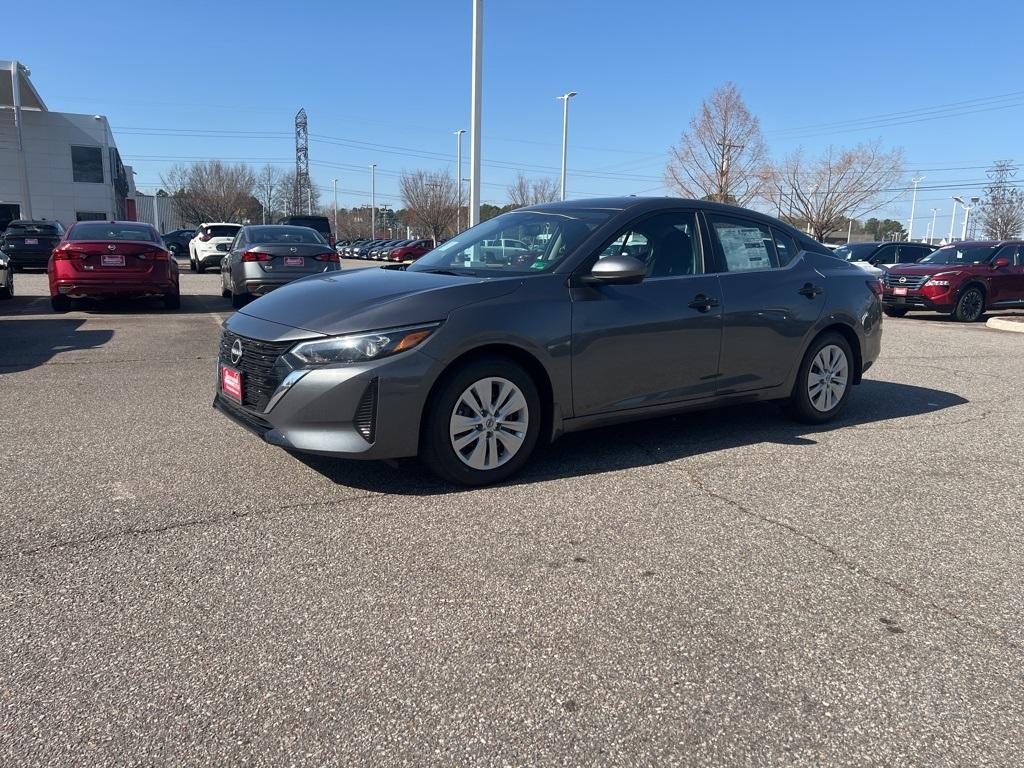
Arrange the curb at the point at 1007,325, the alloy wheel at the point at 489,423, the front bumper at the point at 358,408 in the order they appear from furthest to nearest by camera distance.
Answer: the curb at the point at 1007,325
the alloy wheel at the point at 489,423
the front bumper at the point at 358,408

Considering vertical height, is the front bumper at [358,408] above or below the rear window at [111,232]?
below

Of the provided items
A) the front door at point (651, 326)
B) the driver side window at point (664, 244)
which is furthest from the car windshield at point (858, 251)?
the front door at point (651, 326)

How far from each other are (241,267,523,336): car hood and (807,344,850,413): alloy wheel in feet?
8.83

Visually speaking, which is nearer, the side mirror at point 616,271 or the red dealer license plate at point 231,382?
the red dealer license plate at point 231,382

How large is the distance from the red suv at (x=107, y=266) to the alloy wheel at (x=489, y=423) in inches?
365

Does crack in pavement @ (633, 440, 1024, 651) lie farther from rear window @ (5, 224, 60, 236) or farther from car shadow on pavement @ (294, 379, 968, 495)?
rear window @ (5, 224, 60, 236)

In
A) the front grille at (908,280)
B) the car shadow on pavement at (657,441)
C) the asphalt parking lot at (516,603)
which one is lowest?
the asphalt parking lot at (516,603)

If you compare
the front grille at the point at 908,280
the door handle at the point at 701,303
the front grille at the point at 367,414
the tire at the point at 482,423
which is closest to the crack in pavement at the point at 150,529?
the front grille at the point at 367,414

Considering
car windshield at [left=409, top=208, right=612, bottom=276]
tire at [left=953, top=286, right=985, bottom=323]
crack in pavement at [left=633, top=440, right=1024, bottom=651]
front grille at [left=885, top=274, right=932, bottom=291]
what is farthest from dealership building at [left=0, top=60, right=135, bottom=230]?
crack in pavement at [left=633, top=440, right=1024, bottom=651]

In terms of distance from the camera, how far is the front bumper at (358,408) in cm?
390

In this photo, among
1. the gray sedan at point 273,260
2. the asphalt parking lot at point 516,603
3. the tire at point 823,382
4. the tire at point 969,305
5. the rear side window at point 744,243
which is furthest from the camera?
the tire at point 969,305

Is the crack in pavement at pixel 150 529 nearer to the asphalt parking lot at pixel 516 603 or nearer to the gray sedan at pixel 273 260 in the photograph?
the asphalt parking lot at pixel 516 603

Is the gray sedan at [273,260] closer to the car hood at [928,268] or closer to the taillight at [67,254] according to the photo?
the taillight at [67,254]

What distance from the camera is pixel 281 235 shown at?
12680 millimetres
